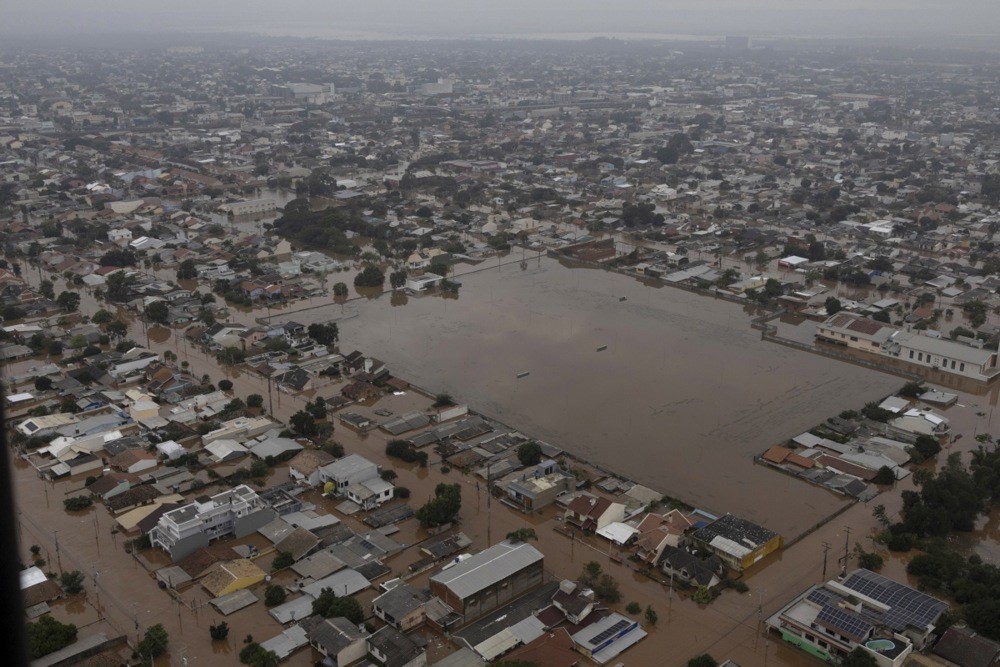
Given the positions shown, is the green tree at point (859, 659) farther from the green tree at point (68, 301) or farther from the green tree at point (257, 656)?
the green tree at point (68, 301)

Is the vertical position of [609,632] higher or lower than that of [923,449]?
lower

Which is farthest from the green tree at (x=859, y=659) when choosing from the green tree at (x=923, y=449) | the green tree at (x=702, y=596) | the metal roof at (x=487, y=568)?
the green tree at (x=923, y=449)

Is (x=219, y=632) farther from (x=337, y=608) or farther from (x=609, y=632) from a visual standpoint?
(x=609, y=632)

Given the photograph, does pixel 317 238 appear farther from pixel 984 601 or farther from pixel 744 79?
pixel 744 79

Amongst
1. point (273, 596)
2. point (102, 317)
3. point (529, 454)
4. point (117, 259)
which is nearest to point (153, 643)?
point (273, 596)

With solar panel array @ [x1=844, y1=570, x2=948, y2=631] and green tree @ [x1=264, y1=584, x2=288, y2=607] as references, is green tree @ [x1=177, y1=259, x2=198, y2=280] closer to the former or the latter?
green tree @ [x1=264, y1=584, x2=288, y2=607]
